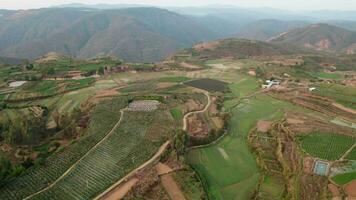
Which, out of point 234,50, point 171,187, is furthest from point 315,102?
point 234,50

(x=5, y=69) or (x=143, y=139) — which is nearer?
(x=143, y=139)

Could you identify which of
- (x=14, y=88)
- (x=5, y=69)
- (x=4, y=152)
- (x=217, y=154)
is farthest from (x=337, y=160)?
(x=5, y=69)

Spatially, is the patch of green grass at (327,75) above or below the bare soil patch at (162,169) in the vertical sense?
below

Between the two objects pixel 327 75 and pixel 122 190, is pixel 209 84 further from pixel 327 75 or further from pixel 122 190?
pixel 122 190

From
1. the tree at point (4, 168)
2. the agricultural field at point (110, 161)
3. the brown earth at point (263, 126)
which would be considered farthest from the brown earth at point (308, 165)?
the tree at point (4, 168)

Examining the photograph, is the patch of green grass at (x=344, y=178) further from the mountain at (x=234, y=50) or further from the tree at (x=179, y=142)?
the mountain at (x=234, y=50)

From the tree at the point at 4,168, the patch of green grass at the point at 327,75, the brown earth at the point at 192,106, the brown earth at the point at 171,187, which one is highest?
the tree at the point at 4,168

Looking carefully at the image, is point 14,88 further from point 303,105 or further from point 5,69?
point 303,105
